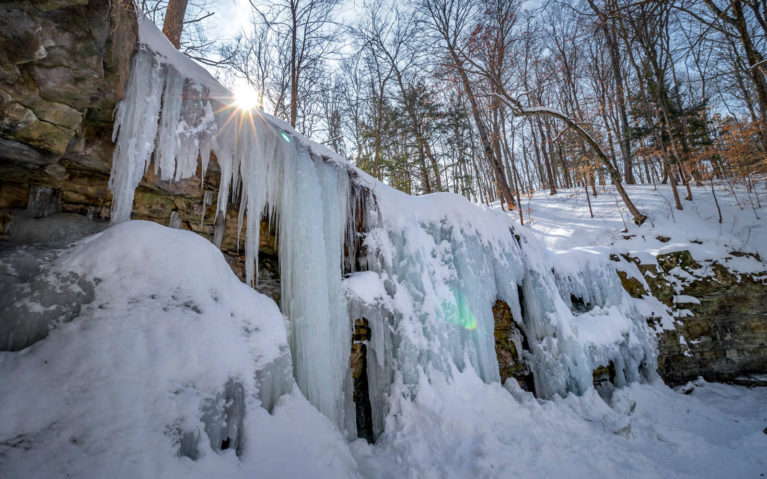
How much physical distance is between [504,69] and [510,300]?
8.99m

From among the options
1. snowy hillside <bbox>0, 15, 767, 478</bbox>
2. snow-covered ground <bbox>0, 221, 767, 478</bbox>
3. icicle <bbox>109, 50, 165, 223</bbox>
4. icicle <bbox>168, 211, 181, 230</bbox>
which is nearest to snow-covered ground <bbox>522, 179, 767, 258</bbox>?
snowy hillside <bbox>0, 15, 767, 478</bbox>

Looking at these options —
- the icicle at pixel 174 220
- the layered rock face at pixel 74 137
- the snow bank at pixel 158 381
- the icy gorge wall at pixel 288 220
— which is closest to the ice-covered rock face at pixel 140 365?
the snow bank at pixel 158 381

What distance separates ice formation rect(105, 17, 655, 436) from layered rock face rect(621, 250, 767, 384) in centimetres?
119

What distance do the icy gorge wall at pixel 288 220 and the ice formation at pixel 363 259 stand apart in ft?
0.06

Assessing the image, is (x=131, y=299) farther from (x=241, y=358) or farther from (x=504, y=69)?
(x=504, y=69)

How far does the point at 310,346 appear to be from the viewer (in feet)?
10.7

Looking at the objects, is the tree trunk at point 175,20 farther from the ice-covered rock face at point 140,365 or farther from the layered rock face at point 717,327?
the layered rock face at point 717,327

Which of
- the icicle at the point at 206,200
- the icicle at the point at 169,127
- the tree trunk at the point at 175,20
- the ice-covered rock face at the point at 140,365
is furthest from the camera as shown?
the tree trunk at the point at 175,20

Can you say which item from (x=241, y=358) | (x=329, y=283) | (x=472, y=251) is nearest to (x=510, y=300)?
(x=472, y=251)

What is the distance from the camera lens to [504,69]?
421 inches

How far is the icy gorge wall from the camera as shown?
2.05 m

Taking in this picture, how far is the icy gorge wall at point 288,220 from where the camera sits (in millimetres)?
2053

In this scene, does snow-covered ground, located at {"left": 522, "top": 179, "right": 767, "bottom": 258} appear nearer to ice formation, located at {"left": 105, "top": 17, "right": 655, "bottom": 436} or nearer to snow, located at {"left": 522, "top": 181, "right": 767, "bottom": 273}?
snow, located at {"left": 522, "top": 181, "right": 767, "bottom": 273}

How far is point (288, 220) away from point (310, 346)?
1.45 meters
